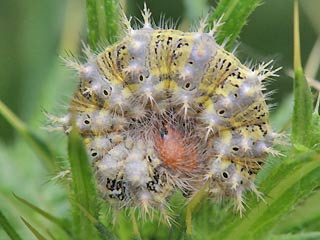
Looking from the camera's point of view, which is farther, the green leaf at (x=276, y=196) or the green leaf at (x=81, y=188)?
the green leaf at (x=276, y=196)

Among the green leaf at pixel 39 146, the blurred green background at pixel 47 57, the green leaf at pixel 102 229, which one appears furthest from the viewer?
the blurred green background at pixel 47 57

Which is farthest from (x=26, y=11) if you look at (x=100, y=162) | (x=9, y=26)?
(x=100, y=162)

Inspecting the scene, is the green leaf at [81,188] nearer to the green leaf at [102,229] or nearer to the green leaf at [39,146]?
the green leaf at [102,229]

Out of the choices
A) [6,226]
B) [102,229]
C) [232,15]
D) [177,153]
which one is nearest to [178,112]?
[177,153]

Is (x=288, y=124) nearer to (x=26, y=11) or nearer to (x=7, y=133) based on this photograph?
(x=7, y=133)

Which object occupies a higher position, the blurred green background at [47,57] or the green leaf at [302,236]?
the blurred green background at [47,57]

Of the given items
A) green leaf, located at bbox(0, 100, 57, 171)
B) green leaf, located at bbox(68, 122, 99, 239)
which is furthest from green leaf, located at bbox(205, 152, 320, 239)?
green leaf, located at bbox(0, 100, 57, 171)

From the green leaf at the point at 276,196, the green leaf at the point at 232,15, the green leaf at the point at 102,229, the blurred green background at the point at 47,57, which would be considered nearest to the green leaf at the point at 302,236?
the green leaf at the point at 276,196
